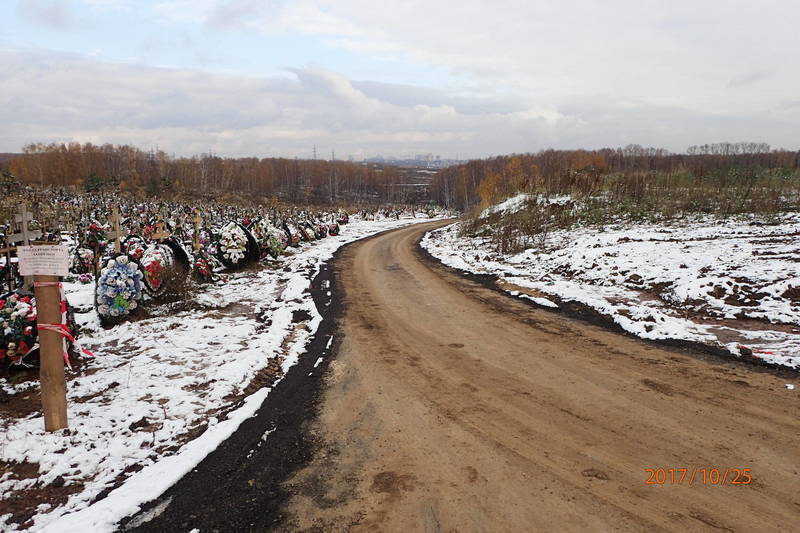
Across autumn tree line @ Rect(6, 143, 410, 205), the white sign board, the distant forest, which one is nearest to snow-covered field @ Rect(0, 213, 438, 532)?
the white sign board

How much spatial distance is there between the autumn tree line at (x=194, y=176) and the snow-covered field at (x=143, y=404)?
198 feet

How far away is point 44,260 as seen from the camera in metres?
4.34

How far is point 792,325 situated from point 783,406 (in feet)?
10.7

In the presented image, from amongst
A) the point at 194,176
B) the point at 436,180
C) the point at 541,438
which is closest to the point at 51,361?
the point at 541,438

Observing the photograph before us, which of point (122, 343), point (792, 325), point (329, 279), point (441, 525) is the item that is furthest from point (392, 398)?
point (329, 279)

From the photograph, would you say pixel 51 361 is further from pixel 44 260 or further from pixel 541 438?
pixel 541 438

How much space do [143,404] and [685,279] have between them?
33.1ft

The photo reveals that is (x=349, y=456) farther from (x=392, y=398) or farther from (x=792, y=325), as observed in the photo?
(x=792, y=325)

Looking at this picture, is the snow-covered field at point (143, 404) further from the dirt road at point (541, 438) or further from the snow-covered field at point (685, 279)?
the snow-covered field at point (685, 279)

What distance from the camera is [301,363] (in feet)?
21.3

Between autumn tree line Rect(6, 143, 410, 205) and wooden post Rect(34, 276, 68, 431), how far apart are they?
207 feet

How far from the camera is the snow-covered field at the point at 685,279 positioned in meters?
7.18

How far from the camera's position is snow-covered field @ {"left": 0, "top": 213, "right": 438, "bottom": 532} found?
3.62m
